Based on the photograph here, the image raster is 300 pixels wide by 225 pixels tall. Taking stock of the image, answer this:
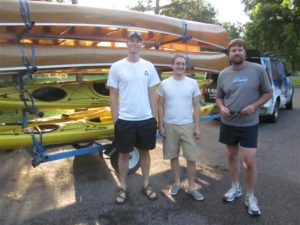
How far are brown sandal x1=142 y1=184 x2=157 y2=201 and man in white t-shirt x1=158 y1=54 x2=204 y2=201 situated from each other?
1.58ft

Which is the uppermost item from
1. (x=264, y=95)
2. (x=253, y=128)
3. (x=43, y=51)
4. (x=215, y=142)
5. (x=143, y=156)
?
(x=43, y=51)

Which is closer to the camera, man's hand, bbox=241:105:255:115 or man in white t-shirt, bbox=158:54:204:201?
man's hand, bbox=241:105:255:115

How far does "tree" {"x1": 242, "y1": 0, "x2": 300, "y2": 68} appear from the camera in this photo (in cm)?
2691

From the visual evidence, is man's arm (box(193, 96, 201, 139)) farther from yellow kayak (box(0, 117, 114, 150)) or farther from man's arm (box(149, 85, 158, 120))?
yellow kayak (box(0, 117, 114, 150))

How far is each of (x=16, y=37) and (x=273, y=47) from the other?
2793cm

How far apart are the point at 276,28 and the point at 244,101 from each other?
2668 cm

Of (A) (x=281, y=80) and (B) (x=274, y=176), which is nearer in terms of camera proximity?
(B) (x=274, y=176)

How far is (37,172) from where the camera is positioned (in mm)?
5246

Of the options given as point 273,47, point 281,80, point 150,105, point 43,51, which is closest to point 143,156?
point 150,105

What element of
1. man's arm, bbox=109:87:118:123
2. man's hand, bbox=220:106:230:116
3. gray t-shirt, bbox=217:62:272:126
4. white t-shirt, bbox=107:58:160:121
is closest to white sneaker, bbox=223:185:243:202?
gray t-shirt, bbox=217:62:272:126

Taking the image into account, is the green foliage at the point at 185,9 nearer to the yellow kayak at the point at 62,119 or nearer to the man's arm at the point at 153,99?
the yellow kayak at the point at 62,119

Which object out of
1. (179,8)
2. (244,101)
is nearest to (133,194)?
(244,101)

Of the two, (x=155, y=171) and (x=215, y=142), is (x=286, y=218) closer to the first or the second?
(x=155, y=171)

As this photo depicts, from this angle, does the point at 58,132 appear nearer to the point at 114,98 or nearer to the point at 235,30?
the point at 114,98
